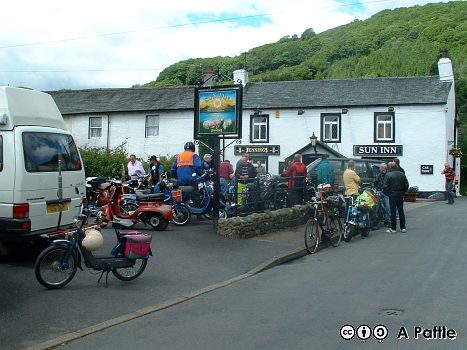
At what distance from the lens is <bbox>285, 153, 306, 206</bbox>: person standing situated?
15.9 m

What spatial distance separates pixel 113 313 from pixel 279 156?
29131 mm

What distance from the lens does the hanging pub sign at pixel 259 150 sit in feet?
117

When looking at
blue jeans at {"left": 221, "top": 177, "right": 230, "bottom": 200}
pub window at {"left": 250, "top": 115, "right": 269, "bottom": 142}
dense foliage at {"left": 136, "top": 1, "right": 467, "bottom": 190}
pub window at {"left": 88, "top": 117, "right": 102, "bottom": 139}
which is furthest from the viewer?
dense foliage at {"left": 136, "top": 1, "right": 467, "bottom": 190}

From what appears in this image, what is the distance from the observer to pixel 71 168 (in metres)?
9.78

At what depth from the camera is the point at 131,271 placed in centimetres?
856

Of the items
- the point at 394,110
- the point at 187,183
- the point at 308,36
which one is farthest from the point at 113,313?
the point at 308,36

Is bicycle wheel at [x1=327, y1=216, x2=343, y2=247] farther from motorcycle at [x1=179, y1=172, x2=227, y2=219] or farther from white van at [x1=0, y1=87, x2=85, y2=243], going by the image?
white van at [x1=0, y1=87, x2=85, y2=243]

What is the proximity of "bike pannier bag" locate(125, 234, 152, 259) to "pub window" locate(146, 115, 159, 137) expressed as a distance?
2924cm

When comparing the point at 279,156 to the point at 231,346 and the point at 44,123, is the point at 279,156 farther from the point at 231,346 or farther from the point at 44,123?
the point at 231,346

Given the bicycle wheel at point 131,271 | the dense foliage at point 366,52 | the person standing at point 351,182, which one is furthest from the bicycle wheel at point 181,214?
the dense foliage at point 366,52

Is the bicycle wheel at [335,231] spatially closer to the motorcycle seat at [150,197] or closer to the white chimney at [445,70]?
the motorcycle seat at [150,197]

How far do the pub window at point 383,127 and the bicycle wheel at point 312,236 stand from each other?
22850 millimetres

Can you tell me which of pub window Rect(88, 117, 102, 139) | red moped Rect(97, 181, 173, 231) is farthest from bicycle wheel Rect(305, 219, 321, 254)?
pub window Rect(88, 117, 102, 139)

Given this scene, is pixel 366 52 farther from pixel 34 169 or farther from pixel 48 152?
pixel 34 169
